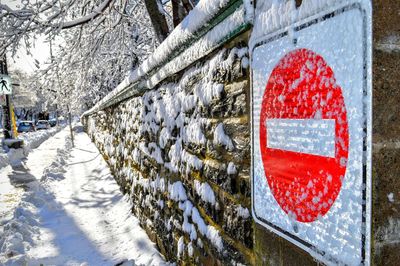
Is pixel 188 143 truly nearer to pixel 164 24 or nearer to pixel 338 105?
pixel 338 105

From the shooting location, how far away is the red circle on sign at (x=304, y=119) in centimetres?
97

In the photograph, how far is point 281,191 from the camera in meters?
1.27

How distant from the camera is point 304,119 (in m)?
1.10

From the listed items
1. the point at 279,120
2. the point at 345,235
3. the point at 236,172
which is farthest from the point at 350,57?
the point at 236,172

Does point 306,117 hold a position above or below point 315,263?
above

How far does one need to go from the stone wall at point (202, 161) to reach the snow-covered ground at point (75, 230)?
1.27ft

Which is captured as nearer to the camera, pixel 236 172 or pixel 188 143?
pixel 236 172

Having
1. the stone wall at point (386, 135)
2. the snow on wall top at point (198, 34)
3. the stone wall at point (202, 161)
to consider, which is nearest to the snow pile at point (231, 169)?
the stone wall at point (202, 161)

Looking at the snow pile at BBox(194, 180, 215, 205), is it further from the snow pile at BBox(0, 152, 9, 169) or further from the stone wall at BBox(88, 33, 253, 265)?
the snow pile at BBox(0, 152, 9, 169)

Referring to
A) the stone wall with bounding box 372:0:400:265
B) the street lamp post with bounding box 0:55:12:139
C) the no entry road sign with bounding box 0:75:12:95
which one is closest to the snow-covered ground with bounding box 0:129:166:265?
the stone wall with bounding box 372:0:400:265

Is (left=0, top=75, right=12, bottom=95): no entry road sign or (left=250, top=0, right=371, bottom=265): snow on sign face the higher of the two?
(left=0, top=75, right=12, bottom=95): no entry road sign

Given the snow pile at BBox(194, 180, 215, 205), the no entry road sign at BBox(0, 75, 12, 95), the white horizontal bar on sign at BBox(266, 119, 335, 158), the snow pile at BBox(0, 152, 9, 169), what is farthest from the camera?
the no entry road sign at BBox(0, 75, 12, 95)

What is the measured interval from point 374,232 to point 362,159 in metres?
0.20

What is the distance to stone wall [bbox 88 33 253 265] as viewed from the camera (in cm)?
165
